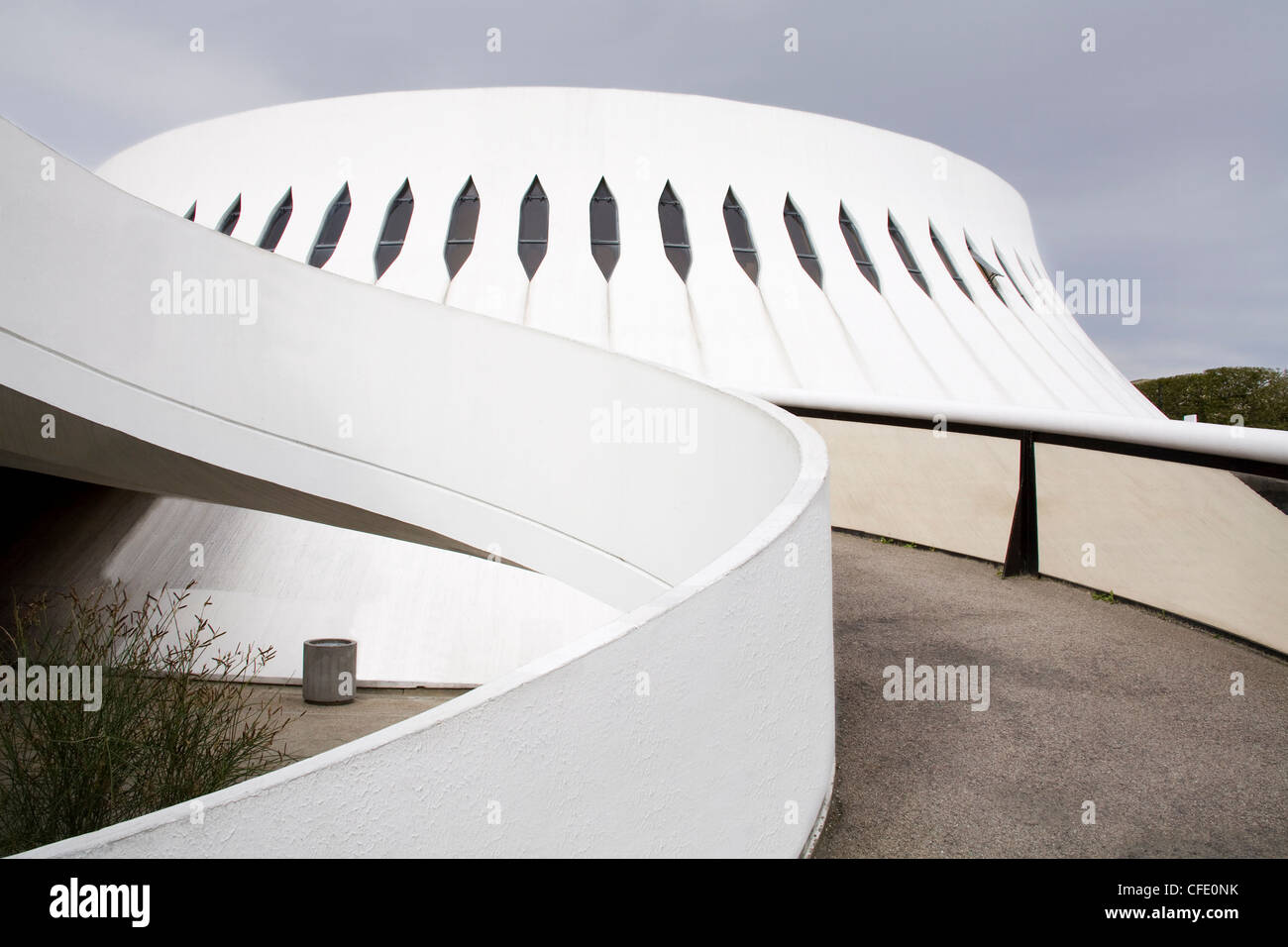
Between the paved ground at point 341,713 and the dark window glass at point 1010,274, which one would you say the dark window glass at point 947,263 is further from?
the paved ground at point 341,713

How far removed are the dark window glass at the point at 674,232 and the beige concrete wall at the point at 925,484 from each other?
821 centimetres

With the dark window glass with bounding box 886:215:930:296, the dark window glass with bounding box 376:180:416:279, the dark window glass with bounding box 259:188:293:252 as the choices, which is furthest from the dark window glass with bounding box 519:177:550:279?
the dark window glass with bounding box 886:215:930:296

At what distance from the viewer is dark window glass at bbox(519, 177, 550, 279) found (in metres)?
17.5

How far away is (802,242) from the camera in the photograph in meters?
18.9

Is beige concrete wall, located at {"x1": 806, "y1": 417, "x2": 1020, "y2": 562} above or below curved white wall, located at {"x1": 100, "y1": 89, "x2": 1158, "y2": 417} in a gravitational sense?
below

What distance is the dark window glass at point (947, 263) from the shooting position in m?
20.6

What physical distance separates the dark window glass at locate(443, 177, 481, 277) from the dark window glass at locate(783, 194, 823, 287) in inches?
238

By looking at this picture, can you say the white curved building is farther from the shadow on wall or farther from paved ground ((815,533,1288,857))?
the shadow on wall

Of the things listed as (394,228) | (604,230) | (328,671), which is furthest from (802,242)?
(328,671)

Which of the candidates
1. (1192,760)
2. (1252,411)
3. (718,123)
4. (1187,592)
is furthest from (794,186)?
(1252,411)

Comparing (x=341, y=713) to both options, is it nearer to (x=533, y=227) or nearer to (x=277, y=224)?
(x=533, y=227)

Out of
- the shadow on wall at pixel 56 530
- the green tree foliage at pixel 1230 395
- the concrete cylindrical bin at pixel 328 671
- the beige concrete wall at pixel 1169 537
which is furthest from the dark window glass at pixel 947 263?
the green tree foliage at pixel 1230 395

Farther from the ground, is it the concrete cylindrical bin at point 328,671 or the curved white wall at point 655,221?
the curved white wall at point 655,221

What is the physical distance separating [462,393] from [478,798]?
17.3ft
